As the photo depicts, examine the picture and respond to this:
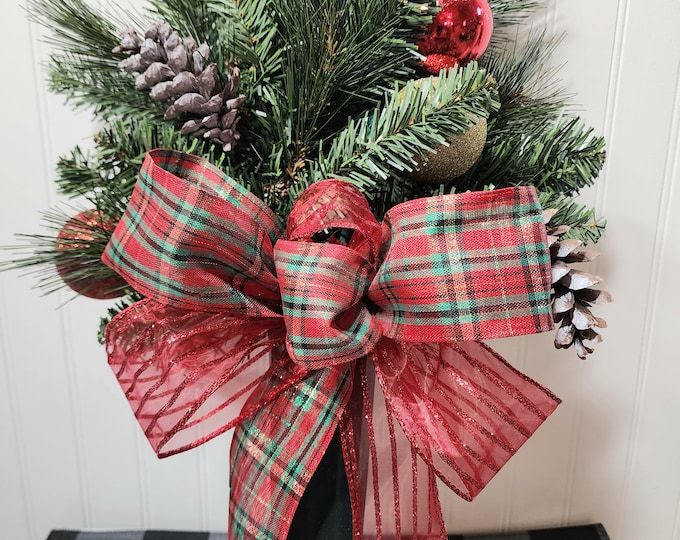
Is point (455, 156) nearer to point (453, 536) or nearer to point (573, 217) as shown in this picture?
point (573, 217)

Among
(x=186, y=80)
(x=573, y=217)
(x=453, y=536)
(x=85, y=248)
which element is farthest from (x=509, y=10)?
(x=453, y=536)

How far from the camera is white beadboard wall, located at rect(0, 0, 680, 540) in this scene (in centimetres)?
65

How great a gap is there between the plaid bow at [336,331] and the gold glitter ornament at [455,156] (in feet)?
0.22

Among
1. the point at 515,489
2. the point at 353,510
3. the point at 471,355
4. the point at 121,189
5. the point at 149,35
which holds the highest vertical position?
the point at 149,35

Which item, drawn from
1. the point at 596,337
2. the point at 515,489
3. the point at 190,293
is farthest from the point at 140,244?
the point at 515,489

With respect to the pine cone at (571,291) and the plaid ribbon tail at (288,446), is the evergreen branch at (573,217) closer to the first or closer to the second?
the pine cone at (571,291)

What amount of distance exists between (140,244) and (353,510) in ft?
0.77

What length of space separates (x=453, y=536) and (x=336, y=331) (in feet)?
1.92

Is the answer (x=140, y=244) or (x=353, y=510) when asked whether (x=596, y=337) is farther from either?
(x=140, y=244)

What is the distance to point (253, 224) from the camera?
368 millimetres

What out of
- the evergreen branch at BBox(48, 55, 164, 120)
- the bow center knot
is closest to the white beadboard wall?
the evergreen branch at BBox(48, 55, 164, 120)

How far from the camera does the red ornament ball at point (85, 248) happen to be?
18.2 inches

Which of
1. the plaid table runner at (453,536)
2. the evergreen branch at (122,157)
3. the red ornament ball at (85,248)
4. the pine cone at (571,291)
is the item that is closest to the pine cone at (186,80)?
the evergreen branch at (122,157)

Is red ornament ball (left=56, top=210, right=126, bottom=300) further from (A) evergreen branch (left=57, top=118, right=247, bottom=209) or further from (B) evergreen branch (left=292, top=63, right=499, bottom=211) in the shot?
(B) evergreen branch (left=292, top=63, right=499, bottom=211)
